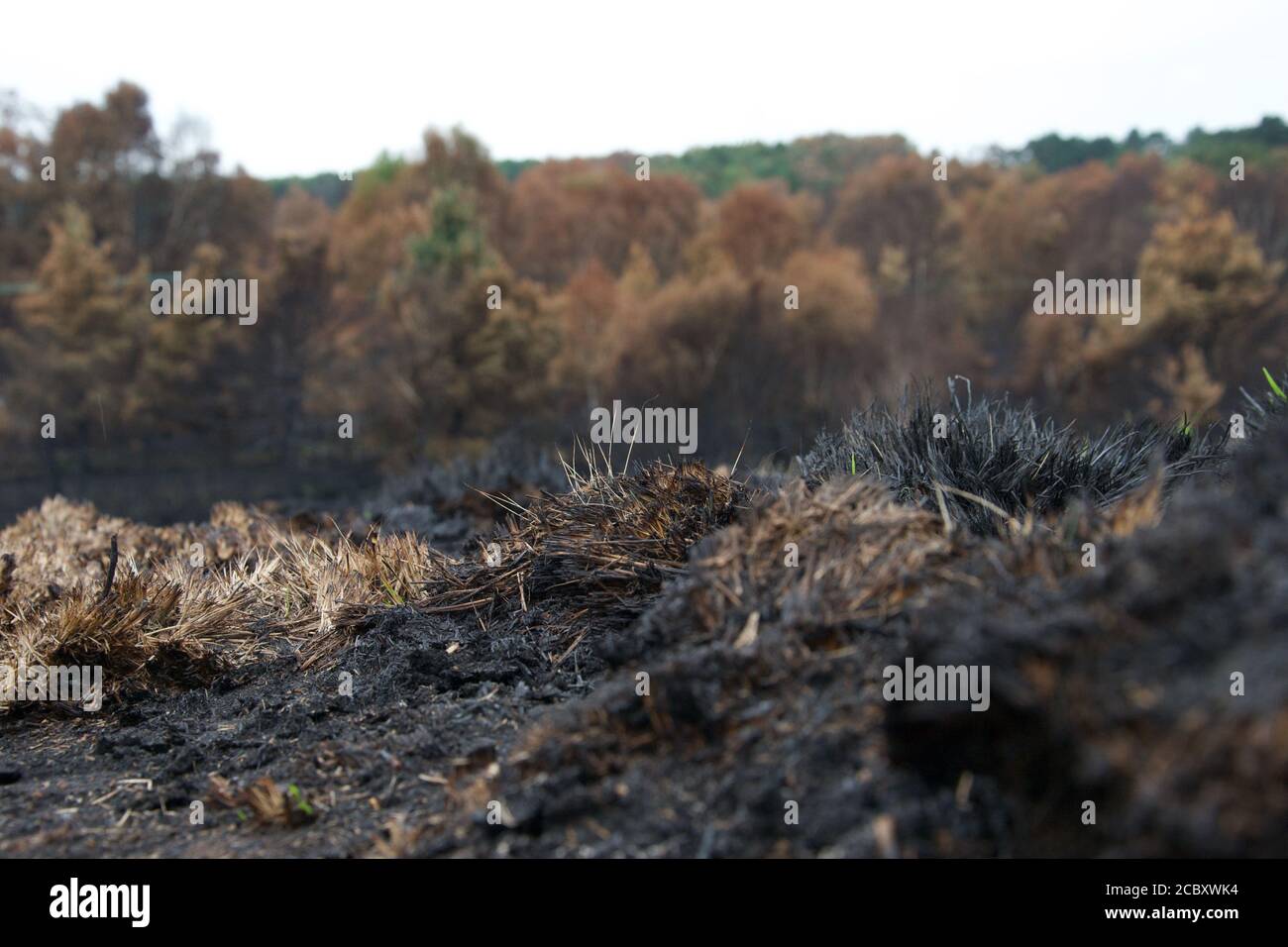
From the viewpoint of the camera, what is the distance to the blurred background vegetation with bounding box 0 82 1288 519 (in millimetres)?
36250

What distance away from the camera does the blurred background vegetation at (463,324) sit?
3625cm

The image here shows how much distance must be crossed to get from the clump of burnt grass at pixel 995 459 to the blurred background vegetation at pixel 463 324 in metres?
15.9

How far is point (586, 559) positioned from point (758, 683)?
185cm

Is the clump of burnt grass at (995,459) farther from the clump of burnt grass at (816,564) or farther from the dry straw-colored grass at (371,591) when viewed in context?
the clump of burnt grass at (816,564)

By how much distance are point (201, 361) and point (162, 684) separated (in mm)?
35117

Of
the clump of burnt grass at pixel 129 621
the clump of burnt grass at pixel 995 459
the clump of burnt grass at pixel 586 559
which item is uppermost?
the clump of burnt grass at pixel 995 459

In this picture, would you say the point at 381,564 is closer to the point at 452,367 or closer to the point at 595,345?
the point at 452,367

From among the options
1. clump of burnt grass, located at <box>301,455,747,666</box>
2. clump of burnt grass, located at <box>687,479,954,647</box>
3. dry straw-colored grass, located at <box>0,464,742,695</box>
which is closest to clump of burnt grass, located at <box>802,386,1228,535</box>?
clump of burnt grass, located at <box>301,455,747,666</box>

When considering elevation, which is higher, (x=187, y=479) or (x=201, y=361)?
(x=201, y=361)

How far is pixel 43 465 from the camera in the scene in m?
35.1

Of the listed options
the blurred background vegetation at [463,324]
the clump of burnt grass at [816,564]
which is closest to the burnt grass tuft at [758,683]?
the clump of burnt grass at [816,564]

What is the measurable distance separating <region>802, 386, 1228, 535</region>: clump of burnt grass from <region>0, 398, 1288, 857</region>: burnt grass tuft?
20 mm

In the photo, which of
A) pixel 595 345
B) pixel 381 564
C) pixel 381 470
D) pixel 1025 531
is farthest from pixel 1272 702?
pixel 595 345

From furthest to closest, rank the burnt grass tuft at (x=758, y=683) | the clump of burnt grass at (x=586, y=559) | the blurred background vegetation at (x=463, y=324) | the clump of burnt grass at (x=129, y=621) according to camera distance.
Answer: the blurred background vegetation at (x=463, y=324) → the clump of burnt grass at (x=129, y=621) → the clump of burnt grass at (x=586, y=559) → the burnt grass tuft at (x=758, y=683)
